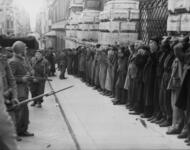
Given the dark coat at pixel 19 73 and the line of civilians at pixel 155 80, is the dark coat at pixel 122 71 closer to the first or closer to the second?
the line of civilians at pixel 155 80

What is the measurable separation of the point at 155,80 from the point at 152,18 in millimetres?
4286

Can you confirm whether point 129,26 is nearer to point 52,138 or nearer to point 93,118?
point 93,118

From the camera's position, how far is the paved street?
25.6 feet

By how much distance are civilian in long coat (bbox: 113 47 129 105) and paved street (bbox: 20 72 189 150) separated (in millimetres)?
341

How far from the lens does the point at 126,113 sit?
1108cm

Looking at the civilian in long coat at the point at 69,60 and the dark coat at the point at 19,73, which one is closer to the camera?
the dark coat at the point at 19,73

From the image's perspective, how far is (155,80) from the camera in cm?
971

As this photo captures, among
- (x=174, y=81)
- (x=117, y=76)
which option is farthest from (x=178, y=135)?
(x=117, y=76)

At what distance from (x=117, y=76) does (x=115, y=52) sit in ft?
2.32

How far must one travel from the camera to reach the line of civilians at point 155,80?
8.09 m

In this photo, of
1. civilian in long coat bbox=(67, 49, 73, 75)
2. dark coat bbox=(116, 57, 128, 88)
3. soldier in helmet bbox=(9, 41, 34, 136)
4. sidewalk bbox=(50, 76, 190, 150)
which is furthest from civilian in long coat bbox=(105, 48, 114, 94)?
civilian in long coat bbox=(67, 49, 73, 75)

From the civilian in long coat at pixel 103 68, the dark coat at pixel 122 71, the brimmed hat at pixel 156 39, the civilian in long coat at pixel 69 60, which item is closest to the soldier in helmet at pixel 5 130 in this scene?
the brimmed hat at pixel 156 39

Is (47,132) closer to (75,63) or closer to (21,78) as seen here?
(21,78)

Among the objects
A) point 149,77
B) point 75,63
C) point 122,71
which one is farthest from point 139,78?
point 75,63
